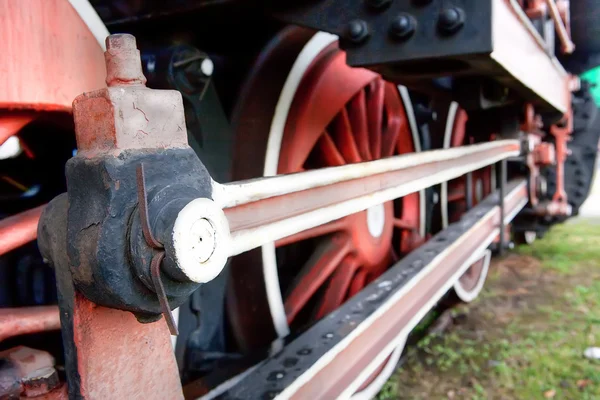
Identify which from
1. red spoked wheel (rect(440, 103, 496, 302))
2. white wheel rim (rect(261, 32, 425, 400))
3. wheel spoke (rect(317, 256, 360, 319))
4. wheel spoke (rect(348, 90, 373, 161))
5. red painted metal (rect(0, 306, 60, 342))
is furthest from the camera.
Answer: red spoked wheel (rect(440, 103, 496, 302))

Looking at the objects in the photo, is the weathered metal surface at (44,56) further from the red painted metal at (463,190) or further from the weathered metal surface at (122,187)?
the red painted metal at (463,190)

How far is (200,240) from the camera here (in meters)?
0.49

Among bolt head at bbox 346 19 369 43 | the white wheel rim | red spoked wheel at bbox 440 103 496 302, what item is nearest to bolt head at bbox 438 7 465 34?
bolt head at bbox 346 19 369 43

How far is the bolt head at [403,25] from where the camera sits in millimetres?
1050

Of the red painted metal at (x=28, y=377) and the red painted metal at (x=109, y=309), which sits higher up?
the red painted metal at (x=109, y=309)

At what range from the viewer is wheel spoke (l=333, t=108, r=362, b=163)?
1783 millimetres

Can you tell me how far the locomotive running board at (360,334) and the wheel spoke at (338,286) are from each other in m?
0.24

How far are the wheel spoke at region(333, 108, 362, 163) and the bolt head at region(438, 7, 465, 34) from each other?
0.76 meters

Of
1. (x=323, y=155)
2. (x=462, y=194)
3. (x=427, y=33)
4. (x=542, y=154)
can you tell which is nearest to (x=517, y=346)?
(x=462, y=194)

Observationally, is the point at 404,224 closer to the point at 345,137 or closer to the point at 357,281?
the point at 357,281

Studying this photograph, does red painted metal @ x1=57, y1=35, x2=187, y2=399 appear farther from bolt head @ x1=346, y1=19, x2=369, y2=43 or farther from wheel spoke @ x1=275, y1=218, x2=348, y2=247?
wheel spoke @ x1=275, y1=218, x2=348, y2=247

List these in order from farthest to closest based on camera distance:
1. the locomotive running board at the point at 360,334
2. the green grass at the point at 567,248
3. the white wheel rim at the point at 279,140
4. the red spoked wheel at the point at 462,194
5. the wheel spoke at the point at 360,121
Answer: the green grass at the point at 567,248
the red spoked wheel at the point at 462,194
the wheel spoke at the point at 360,121
the white wheel rim at the point at 279,140
the locomotive running board at the point at 360,334

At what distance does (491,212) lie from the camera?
6.86ft

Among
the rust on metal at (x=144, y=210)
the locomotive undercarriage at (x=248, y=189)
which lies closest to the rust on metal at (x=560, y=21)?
Result: the locomotive undercarriage at (x=248, y=189)
